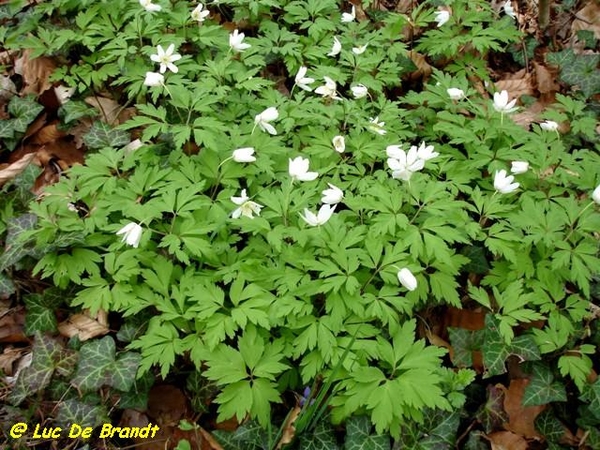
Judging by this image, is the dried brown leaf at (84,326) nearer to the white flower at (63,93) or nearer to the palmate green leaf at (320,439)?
the palmate green leaf at (320,439)

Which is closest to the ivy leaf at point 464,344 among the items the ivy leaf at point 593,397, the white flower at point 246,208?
the ivy leaf at point 593,397

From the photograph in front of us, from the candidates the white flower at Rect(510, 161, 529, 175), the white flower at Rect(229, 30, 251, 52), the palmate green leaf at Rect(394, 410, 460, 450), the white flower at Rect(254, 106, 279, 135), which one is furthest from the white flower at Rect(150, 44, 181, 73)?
the palmate green leaf at Rect(394, 410, 460, 450)

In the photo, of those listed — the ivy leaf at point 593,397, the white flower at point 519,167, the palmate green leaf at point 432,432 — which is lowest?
the ivy leaf at point 593,397

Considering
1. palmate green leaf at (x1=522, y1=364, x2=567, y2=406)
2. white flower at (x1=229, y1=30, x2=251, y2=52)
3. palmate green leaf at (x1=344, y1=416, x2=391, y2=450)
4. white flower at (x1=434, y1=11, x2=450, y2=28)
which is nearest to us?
palmate green leaf at (x1=344, y1=416, x2=391, y2=450)

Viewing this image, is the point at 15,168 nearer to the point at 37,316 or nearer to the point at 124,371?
the point at 37,316

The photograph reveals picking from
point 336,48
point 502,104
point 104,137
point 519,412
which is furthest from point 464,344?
point 104,137

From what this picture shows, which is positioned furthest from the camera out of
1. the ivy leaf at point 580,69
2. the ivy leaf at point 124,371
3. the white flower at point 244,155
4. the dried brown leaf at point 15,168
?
the ivy leaf at point 580,69

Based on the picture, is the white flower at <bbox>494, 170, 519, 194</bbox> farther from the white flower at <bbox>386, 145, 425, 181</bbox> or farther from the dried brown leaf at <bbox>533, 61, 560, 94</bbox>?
the dried brown leaf at <bbox>533, 61, 560, 94</bbox>

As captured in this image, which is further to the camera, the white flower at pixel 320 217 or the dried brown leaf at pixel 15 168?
the dried brown leaf at pixel 15 168
